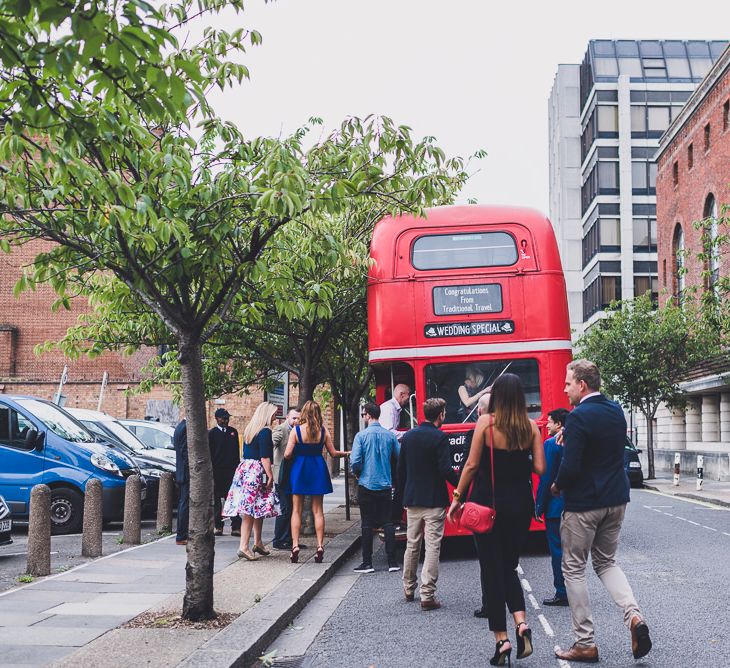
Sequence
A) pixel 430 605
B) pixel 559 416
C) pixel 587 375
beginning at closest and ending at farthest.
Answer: pixel 587 375 → pixel 430 605 → pixel 559 416

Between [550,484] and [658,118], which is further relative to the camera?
[658,118]

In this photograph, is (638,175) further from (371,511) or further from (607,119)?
(371,511)

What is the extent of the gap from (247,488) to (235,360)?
348 inches

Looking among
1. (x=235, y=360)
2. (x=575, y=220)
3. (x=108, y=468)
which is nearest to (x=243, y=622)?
(x=108, y=468)

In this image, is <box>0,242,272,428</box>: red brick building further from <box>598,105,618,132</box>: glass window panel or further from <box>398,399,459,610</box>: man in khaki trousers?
<box>598,105,618,132</box>: glass window panel

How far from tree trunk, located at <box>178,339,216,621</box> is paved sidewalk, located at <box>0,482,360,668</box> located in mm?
348

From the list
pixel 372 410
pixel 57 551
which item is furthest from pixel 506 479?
pixel 57 551

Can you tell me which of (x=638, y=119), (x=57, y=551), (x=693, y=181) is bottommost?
(x=57, y=551)

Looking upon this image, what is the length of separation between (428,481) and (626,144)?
66.5 m

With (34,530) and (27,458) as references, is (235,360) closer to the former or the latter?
(27,458)

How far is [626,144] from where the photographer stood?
71.4m

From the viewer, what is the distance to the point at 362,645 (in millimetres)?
7496

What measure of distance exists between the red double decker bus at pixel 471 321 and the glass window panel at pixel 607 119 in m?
63.2

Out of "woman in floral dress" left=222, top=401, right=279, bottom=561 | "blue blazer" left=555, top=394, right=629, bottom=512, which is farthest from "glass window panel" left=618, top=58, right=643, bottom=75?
"blue blazer" left=555, top=394, right=629, bottom=512
